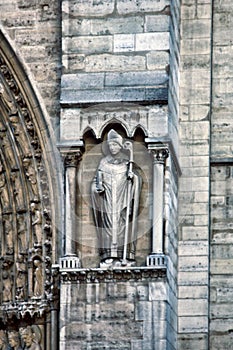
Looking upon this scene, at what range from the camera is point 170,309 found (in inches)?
558

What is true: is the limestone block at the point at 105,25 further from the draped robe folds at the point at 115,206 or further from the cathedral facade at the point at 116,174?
the draped robe folds at the point at 115,206

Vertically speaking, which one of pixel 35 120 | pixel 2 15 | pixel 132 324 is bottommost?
pixel 132 324

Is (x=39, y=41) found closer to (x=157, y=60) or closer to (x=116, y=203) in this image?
(x=157, y=60)

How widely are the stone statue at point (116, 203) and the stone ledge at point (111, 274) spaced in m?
0.09

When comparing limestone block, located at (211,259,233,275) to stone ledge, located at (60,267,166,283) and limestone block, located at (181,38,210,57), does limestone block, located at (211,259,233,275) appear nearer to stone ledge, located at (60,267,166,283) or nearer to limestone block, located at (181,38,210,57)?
stone ledge, located at (60,267,166,283)

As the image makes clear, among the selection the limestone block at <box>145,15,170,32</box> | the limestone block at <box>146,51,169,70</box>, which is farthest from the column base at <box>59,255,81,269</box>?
the limestone block at <box>145,15,170,32</box>

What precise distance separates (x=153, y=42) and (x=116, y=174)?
3.79ft

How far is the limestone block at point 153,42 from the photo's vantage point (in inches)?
567

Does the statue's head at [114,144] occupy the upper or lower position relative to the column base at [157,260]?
upper

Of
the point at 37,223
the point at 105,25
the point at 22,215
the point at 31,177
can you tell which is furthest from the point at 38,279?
the point at 105,25

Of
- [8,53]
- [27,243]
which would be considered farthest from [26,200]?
[8,53]

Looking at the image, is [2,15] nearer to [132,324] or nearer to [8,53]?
[8,53]

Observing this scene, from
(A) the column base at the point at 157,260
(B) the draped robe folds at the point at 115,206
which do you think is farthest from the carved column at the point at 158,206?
(B) the draped robe folds at the point at 115,206

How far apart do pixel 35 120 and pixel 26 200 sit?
2.26 ft
